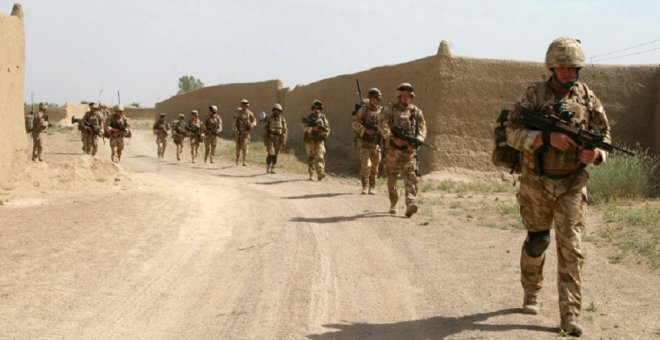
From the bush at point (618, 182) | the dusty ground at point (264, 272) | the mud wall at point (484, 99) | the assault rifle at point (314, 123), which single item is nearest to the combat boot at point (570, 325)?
the dusty ground at point (264, 272)

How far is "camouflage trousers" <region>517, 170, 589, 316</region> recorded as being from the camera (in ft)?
14.0

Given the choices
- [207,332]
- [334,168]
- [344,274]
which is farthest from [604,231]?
[334,168]

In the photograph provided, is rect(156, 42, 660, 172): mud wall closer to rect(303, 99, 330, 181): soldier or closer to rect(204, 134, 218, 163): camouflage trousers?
rect(303, 99, 330, 181): soldier

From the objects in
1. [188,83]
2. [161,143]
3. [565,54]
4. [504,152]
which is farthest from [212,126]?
[188,83]

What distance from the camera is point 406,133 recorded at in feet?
29.8

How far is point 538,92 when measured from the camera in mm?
4578

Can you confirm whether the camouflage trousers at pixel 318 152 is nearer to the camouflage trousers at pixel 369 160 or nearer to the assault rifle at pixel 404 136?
the camouflage trousers at pixel 369 160

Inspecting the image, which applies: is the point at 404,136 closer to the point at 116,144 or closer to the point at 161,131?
the point at 116,144

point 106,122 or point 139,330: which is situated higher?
point 106,122

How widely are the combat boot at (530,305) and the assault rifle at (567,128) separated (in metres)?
1.19

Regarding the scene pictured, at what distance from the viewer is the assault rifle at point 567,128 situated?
167 inches

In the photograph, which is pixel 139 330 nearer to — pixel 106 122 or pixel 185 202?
pixel 185 202

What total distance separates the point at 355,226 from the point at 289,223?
0.85m

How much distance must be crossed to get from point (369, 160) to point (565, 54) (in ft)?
24.4
